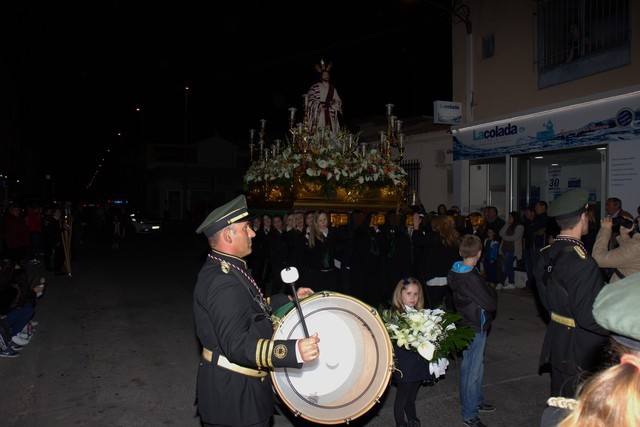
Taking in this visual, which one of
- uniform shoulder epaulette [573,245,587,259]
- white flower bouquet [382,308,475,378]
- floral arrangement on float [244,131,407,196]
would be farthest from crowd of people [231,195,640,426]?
floral arrangement on float [244,131,407,196]

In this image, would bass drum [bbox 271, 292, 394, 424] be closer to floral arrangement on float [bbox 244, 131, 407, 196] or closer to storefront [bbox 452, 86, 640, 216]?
floral arrangement on float [bbox 244, 131, 407, 196]

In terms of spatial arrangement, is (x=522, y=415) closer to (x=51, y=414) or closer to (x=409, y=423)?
(x=409, y=423)

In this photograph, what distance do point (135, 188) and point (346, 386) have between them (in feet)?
201

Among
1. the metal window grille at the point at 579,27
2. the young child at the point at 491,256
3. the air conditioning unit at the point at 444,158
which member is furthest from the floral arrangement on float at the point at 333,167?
the air conditioning unit at the point at 444,158

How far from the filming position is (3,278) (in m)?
6.66

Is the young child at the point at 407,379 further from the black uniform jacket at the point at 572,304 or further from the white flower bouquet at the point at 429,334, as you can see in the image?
the black uniform jacket at the point at 572,304

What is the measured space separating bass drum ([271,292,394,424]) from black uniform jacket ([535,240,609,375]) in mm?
1487

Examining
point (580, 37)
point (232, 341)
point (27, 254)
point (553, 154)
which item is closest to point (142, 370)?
point (232, 341)

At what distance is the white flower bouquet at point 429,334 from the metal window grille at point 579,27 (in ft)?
32.7

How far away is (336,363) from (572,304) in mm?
1771

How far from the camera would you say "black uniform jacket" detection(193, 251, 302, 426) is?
8.50 ft

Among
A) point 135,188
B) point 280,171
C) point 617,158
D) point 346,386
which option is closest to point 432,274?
point 280,171

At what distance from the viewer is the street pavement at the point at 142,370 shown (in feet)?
15.7

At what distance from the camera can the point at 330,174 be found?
30.1ft
